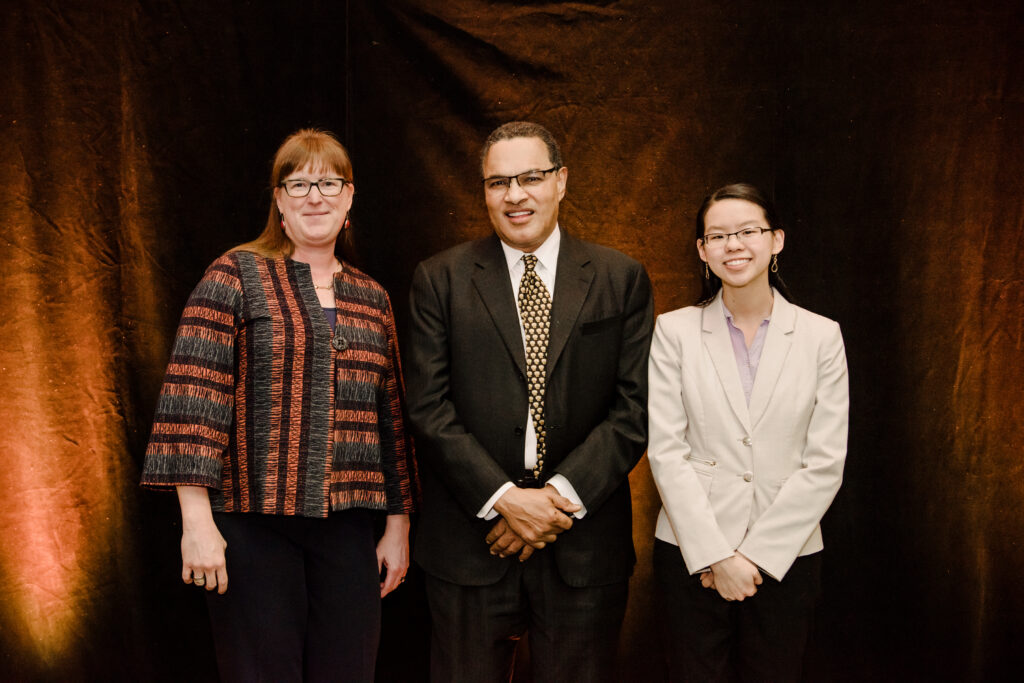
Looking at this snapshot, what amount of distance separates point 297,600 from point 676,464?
3.50 feet

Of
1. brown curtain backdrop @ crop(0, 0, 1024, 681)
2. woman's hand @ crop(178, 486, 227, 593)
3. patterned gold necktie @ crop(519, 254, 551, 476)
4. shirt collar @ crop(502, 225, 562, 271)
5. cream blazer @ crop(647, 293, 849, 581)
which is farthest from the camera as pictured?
brown curtain backdrop @ crop(0, 0, 1024, 681)

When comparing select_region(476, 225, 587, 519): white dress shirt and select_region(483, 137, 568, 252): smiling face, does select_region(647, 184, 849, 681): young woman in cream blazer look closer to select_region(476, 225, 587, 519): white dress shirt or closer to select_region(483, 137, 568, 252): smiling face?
select_region(476, 225, 587, 519): white dress shirt

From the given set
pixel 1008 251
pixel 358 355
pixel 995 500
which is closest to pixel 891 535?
pixel 995 500

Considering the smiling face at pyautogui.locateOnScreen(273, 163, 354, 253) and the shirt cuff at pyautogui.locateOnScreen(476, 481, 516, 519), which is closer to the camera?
the shirt cuff at pyautogui.locateOnScreen(476, 481, 516, 519)

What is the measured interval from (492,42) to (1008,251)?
2.04 metres

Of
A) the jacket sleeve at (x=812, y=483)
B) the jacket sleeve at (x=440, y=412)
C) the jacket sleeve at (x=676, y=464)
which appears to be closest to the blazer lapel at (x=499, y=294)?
the jacket sleeve at (x=440, y=412)

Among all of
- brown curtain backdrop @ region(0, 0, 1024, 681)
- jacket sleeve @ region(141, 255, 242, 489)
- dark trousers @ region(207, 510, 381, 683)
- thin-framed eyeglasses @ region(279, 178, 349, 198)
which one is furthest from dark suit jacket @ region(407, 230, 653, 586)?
brown curtain backdrop @ region(0, 0, 1024, 681)

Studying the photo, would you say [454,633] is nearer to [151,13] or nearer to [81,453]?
[81,453]

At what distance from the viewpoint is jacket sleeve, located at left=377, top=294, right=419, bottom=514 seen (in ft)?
7.39

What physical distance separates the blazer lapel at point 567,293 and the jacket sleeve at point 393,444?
0.52 metres

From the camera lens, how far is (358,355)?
2082mm

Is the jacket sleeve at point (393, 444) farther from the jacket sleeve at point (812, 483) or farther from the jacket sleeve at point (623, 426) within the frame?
the jacket sleeve at point (812, 483)

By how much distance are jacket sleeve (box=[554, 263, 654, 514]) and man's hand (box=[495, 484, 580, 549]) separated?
6 cm

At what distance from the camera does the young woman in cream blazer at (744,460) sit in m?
1.96
